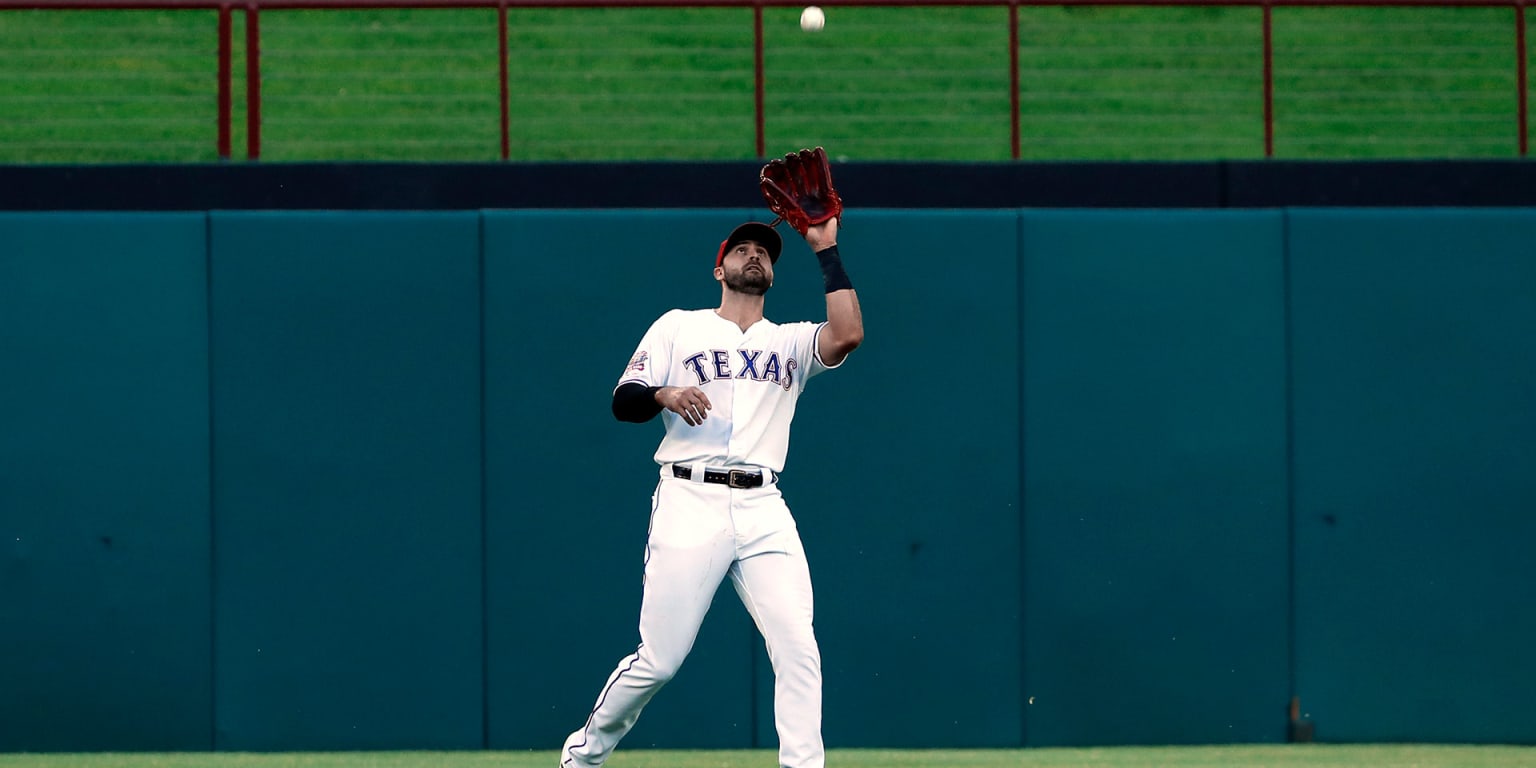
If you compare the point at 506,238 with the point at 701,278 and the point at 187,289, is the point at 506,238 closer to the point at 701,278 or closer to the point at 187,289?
the point at 701,278

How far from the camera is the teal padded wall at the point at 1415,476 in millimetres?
6504

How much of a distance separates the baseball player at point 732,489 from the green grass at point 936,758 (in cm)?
119

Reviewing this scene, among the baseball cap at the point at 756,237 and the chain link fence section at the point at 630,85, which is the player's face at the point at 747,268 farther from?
the chain link fence section at the point at 630,85

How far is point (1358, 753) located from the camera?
248 inches

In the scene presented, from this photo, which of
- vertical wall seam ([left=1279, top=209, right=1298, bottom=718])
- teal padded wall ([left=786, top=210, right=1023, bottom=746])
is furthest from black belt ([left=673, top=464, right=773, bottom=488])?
vertical wall seam ([left=1279, top=209, right=1298, bottom=718])

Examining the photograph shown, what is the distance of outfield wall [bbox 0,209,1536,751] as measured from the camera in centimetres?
640

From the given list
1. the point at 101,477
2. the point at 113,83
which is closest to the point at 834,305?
the point at 101,477

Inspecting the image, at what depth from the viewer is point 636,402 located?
489 cm

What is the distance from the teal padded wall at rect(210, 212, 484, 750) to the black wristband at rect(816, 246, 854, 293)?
6.32 ft

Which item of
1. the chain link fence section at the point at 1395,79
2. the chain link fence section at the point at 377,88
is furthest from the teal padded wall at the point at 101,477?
the chain link fence section at the point at 1395,79

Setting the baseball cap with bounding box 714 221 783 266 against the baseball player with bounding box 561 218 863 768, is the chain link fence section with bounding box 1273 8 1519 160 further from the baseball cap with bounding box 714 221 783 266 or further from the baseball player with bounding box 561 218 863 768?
the baseball player with bounding box 561 218 863 768

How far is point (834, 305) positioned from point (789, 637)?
986mm

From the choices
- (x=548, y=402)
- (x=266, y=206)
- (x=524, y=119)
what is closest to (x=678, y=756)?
(x=548, y=402)

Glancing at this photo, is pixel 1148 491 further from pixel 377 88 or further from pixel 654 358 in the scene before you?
pixel 377 88
